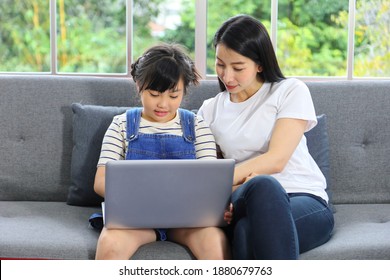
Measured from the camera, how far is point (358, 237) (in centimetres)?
221

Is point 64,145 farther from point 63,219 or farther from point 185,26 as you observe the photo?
point 185,26

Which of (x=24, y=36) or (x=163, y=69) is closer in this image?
(x=163, y=69)

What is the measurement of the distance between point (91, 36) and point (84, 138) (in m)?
0.90

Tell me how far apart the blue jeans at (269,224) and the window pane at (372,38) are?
55.1 inches

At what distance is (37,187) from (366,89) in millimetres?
1384

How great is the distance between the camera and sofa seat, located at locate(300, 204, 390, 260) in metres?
2.12

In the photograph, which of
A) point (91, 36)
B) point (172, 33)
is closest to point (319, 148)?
point (172, 33)

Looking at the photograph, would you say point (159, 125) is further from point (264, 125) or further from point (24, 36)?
→ point (24, 36)

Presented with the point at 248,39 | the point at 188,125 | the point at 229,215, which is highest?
the point at 248,39

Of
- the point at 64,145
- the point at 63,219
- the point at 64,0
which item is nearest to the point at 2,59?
the point at 64,0

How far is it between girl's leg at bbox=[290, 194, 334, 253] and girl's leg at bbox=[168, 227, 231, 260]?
0.76 feet

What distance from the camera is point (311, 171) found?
7.64ft

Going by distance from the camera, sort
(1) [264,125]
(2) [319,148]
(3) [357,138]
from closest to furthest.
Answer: (1) [264,125], (2) [319,148], (3) [357,138]

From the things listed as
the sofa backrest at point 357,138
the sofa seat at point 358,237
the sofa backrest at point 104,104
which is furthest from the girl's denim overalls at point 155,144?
the sofa backrest at point 357,138
